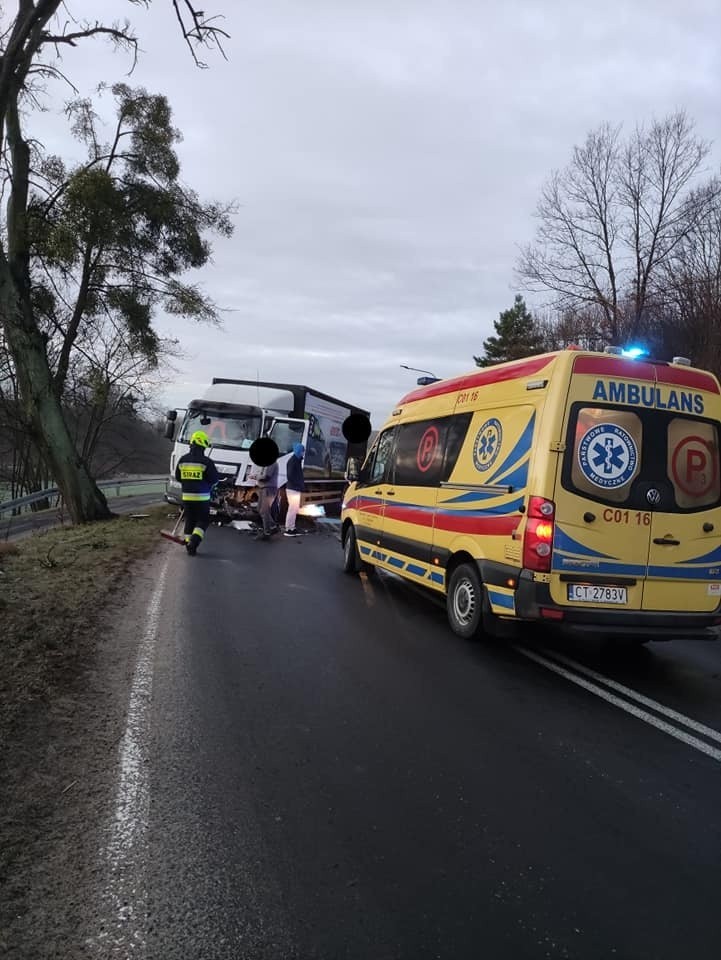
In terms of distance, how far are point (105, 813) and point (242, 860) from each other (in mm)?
710

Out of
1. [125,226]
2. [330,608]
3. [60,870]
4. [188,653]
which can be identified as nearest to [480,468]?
[330,608]

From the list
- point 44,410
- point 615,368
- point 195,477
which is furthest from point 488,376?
point 44,410

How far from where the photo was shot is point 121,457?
34.6 meters

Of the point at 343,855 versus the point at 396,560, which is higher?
the point at 396,560

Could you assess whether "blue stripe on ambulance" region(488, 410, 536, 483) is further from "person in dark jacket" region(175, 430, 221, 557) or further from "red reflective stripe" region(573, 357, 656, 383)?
"person in dark jacket" region(175, 430, 221, 557)

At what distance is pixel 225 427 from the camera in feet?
53.6

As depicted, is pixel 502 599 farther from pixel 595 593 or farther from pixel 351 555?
pixel 351 555

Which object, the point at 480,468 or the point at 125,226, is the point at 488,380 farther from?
the point at 125,226

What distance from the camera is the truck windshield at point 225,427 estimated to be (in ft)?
53.0

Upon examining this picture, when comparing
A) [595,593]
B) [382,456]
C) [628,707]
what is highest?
[382,456]

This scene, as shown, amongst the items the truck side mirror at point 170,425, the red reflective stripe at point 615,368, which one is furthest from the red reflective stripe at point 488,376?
the truck side mirror at point 170,425

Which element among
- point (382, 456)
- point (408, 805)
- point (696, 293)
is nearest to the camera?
point (408, 805)

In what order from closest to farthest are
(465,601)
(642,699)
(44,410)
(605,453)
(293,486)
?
(642,699) < (605,453) < (465,601) < (44,410) < (293,486)

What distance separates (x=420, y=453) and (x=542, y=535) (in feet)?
8.84
